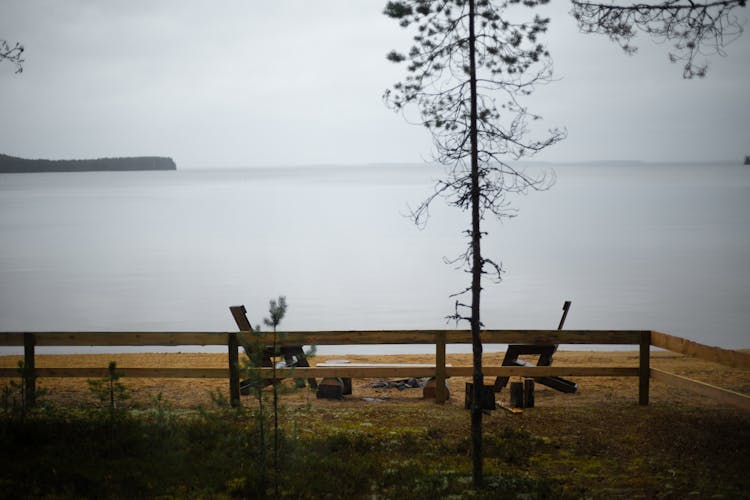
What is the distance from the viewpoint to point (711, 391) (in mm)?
8812

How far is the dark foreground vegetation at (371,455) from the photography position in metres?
6.89

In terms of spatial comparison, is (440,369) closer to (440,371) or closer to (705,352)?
(440,371)

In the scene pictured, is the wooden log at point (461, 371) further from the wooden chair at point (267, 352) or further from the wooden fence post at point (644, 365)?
the wooden chair at point (267, 352)

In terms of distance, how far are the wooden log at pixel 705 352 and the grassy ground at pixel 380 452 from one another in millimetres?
955

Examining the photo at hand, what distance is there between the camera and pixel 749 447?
8.12 metres

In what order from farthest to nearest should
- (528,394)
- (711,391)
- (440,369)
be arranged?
(528,394) < (440,369) < (711,391)

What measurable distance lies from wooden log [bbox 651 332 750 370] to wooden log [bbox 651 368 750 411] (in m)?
0.35

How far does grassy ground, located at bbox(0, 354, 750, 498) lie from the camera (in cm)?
691

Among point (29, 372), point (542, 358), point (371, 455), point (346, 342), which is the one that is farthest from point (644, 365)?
point (29, 372)

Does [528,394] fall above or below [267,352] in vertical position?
below

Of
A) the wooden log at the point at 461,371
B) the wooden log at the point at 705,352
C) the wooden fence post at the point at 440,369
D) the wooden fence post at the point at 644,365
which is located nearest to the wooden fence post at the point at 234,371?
the wooden log at the point at 461,371

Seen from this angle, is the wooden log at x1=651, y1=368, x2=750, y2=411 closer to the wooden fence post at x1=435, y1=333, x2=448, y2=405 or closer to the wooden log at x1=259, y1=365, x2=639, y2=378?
the wooden log at x1=259, y1=365, x2=639, y2=378

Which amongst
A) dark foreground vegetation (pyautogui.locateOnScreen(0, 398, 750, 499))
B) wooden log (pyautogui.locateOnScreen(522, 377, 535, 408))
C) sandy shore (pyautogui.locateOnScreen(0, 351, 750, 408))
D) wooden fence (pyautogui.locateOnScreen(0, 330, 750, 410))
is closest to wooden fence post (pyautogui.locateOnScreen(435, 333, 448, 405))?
wooden fence (pyautogui.locateOnScreen(0, 330, 750, 410))

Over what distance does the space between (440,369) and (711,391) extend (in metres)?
3.79
